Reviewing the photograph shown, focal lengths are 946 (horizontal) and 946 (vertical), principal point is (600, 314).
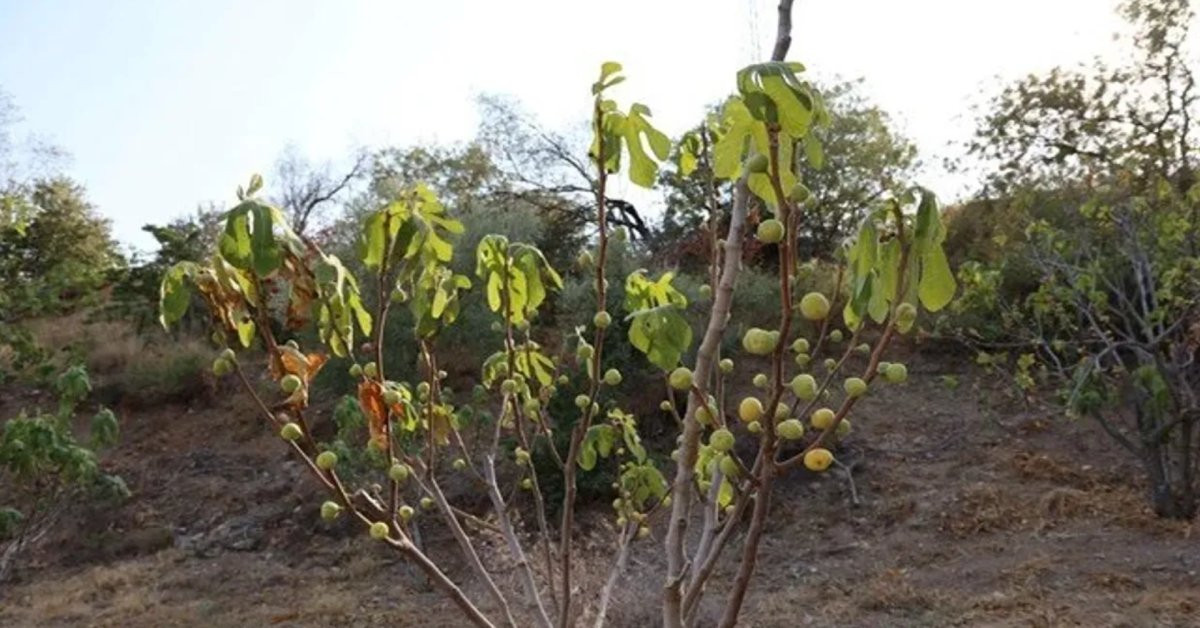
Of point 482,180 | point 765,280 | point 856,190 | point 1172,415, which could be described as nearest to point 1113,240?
point 1172,415

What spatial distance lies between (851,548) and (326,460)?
5.19 metres

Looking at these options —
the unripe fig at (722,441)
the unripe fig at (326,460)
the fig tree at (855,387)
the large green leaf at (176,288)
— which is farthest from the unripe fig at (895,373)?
the large green leaf at (176,288)

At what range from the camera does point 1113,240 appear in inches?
232

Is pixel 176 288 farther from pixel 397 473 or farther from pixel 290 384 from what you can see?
pixel 397 473

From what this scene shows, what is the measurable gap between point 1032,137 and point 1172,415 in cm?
563

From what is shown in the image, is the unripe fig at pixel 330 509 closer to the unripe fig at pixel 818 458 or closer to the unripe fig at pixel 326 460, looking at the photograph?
the unripe fig at pixel 326 460

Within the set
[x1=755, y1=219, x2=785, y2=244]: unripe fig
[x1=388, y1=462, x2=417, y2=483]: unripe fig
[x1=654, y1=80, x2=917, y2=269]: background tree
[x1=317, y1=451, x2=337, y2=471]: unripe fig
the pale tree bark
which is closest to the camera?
[x1=755, y1=219, x2=785, y2=244]: unripe fig

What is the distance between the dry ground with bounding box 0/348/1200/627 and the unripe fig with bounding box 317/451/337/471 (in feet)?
10.8

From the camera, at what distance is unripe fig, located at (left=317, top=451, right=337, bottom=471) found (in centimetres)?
116

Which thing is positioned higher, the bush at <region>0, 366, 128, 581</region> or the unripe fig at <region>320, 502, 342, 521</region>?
the unripe fig at <region>320, 502, 342, 521</region>

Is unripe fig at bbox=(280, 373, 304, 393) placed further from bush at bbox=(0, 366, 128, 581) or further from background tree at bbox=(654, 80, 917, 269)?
background tree at bbox=(654, 80, 917, 269)

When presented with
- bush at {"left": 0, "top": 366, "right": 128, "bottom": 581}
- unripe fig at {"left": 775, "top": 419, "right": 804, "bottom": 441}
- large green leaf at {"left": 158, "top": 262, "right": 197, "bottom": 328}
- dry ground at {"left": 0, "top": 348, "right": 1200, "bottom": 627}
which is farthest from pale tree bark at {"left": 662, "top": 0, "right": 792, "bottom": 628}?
bush at {"left": 0, "top": 366, "right": 128, "bottom": 581}

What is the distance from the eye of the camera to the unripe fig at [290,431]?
1.17 m

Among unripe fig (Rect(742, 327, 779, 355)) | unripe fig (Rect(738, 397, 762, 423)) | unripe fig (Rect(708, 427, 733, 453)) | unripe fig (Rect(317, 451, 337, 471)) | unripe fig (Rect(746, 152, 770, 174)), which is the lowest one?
unripe fig (Rect(317, 451, 337, 471))
